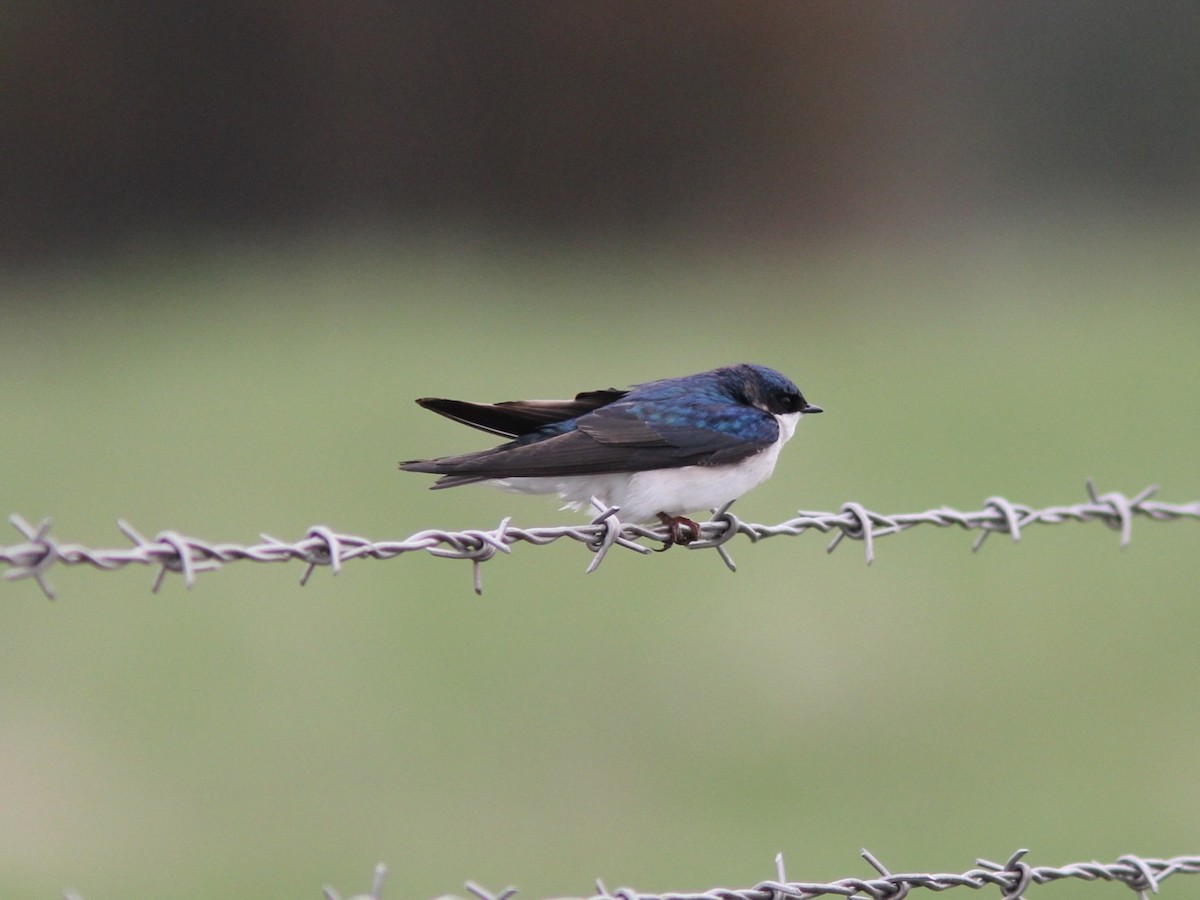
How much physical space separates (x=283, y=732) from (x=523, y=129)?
56.9 feet

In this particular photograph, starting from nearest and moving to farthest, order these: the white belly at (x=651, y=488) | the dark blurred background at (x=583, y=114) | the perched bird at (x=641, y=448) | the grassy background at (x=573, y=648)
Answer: the perched bird at (x=641, y=448)
the white belly at (x=651, y=488)
the grassy background at (x=573, y=648)
the dark blurred background at (x=583, y=114)

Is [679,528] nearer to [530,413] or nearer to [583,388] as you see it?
[530,413]

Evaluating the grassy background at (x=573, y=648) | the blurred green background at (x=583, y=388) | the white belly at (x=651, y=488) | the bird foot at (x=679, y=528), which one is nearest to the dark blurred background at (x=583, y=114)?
the blurred green background at (x=583, y=388)

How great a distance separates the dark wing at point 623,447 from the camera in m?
3.82

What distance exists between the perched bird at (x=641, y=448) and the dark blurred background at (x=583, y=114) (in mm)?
18893

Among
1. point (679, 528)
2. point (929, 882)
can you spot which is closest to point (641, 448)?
point (679, 528)

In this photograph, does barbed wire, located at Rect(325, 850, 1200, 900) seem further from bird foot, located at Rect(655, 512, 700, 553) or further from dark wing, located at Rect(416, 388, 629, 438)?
dark wing, located at Rect(416, 388, 629, 438)

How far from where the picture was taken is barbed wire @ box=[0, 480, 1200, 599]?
86.3 inches

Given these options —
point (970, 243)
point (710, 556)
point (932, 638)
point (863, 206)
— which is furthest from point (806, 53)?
point (932, 638)

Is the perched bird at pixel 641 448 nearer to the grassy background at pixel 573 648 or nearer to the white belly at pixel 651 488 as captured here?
the white belly at pixel 651 488

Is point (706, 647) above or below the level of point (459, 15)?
below

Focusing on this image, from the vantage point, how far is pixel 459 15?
24453mm

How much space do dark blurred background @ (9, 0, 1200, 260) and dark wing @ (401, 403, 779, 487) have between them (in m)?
19.0

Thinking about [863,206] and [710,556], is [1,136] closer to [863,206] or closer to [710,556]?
[863,206]
